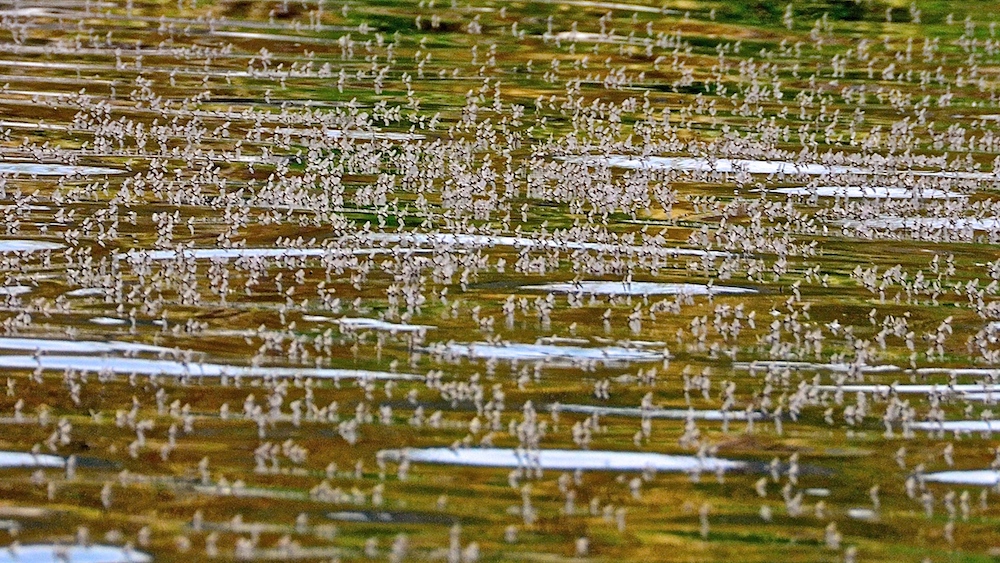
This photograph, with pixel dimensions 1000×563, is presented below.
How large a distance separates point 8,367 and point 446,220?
261cm

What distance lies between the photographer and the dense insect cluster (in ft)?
15.7

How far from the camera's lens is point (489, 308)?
6.63m

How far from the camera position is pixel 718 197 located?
8555mm

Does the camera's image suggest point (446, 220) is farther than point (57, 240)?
Yes

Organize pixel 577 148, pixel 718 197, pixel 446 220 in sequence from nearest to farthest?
pixel 446 220 < pixel 718 197 < pixel 577 148

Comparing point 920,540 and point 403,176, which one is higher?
point 403,176

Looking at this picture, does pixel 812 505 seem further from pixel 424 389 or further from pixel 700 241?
pixel 700 241

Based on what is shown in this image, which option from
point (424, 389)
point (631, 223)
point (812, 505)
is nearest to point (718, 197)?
point (631, 223)

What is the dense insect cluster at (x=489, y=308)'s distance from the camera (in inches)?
189

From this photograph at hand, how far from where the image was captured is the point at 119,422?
531 cm

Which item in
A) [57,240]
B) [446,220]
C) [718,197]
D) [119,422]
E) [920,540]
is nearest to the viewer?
[920,540]

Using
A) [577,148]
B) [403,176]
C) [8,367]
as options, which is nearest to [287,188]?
[403,176]

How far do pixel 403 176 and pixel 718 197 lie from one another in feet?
5.39

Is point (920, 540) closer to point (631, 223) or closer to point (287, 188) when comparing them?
point (631, 223)
